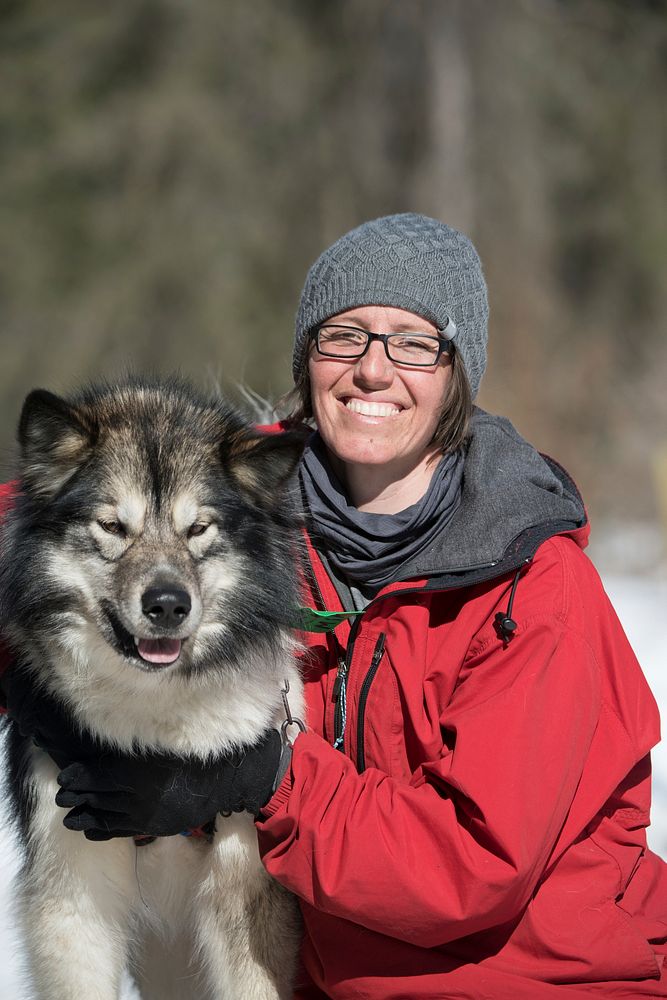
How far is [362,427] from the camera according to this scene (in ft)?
8.31

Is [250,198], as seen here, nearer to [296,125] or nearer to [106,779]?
[296,125]

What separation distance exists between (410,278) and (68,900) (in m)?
1.65

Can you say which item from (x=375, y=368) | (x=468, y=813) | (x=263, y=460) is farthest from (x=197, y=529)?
(x=468, y=813)

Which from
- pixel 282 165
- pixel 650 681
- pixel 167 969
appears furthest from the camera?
pixel 282 165

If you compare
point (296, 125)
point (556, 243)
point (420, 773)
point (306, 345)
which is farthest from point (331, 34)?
point (420, 773)

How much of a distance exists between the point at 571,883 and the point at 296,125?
11831 mm

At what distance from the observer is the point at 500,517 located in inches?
90.0

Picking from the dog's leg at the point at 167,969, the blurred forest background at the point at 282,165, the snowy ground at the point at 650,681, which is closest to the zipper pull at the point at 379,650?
the dog's leg at the point at 167,969

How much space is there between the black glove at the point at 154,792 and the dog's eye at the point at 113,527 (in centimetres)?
49

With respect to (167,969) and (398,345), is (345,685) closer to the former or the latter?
(398,345)

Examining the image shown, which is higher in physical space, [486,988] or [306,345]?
[306,345]

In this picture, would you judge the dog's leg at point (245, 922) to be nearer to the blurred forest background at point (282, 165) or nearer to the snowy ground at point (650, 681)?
the snowy ground at point (650, 681)

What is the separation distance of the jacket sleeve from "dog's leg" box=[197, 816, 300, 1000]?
0.18m

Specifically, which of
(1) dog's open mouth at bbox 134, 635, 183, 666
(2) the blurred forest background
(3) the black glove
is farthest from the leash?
(2) the blurred forest background
